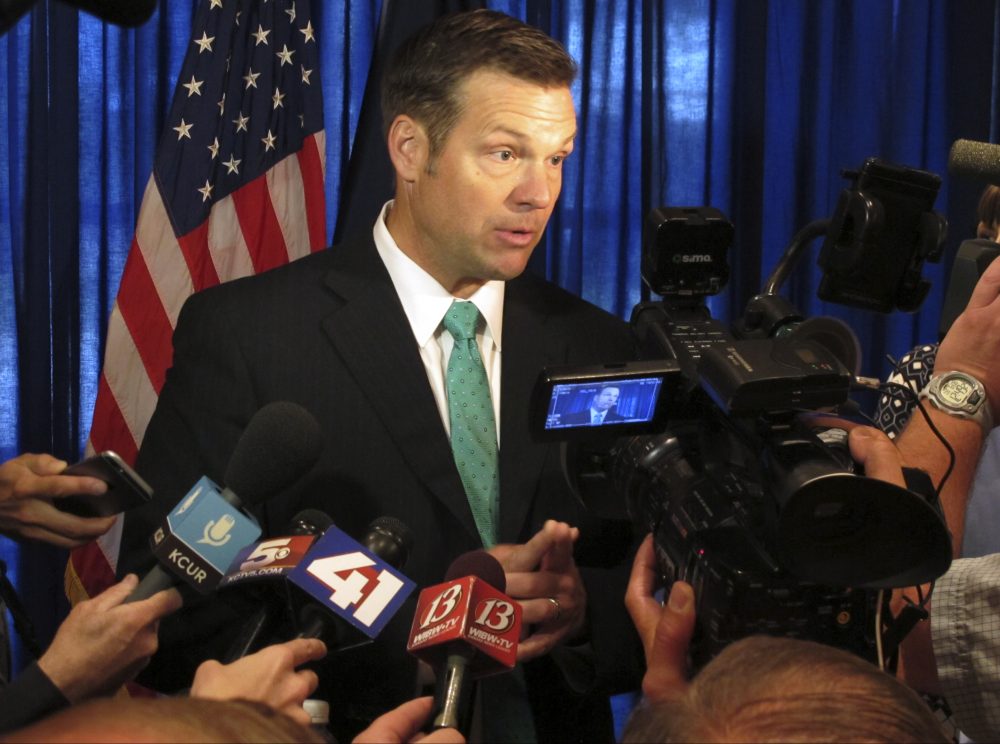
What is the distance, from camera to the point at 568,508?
1.76 metres

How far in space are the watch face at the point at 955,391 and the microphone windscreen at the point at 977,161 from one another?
0.22m

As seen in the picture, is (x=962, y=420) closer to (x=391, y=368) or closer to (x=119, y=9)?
(x=391, y=368)

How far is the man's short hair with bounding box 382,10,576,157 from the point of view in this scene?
5.77 ft

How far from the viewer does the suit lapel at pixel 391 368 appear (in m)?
1.69

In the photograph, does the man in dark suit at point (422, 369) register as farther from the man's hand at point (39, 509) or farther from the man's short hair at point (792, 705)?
the man's short hair at point (792, 705)

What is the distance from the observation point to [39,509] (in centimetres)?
147

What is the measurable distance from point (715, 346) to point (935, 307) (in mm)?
2522

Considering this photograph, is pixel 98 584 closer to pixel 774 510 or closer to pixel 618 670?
pixel 618 670

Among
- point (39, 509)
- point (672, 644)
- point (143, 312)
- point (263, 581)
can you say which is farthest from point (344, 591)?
point (143, 312)

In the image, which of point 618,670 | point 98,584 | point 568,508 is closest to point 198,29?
point 98,584

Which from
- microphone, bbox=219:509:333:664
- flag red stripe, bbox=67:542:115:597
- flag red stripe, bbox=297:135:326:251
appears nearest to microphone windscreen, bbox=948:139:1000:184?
microphone, bbox=219:509:333:664

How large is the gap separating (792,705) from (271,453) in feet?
2.34

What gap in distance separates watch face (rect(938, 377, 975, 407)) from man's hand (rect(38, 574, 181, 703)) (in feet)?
2.72

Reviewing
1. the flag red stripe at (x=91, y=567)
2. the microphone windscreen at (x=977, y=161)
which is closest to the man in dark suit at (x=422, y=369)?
the microphone windscreen at (x=977, y=161)
